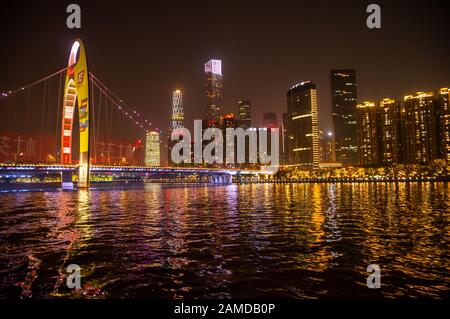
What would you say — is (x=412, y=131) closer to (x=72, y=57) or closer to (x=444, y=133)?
(x=444, y=133)

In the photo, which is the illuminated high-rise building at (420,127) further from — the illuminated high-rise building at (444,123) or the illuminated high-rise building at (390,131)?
the illuminated high-rise building at (390,131)

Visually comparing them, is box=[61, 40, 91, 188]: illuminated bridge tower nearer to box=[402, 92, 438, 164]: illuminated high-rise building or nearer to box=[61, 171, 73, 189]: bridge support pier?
box=[61, 171, 73, 189]: bridge support pier

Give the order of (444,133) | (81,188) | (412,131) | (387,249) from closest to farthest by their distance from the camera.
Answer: (387,249) → (81,188) → (444,133) → (412,131)

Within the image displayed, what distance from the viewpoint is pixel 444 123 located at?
15962 cm

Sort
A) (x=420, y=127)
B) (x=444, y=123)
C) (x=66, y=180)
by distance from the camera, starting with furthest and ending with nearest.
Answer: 1. (x=420, y=127)
2. (x=444, y=123)
3. (x=66, y=180)

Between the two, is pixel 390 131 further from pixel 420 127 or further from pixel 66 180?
pixel 66 180

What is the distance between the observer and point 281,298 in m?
7.14

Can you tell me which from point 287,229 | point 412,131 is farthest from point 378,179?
point 287,229

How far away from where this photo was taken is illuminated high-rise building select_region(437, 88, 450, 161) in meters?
158

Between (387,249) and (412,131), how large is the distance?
597ft

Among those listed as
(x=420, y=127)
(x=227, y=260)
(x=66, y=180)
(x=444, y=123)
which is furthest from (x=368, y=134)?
(x=227, y=260)

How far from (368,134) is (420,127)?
31628 mm

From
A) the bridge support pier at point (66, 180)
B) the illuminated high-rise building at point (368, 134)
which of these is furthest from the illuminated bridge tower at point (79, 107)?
the illuminated high-rise building at point (368, 134)

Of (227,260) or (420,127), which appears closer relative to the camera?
(227,260)
